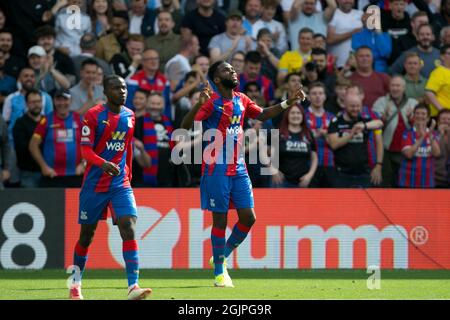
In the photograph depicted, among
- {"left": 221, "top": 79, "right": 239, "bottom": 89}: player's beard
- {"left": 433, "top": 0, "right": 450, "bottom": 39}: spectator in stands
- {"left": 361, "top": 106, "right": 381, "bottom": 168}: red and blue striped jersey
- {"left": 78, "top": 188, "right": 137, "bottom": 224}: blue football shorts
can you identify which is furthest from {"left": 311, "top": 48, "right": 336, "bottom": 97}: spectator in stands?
{"left": 78, "top": 188, "right": 137, "bottom": 224}: blue football shorts

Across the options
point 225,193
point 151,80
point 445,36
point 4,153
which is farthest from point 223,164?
point 445,36

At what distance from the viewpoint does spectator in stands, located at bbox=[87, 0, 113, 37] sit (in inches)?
726

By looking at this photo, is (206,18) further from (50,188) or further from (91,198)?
(91,198)

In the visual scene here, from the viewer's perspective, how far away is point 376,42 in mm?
18422

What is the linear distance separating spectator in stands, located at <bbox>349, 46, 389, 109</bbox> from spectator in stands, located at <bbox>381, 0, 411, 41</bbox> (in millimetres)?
1232

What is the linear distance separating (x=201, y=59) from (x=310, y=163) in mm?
2630

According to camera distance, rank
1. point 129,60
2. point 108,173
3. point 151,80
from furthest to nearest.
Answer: point 129,60
point 151,80
point 108,173

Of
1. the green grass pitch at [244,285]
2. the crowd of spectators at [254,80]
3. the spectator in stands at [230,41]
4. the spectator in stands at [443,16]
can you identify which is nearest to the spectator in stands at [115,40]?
the crowd of spectators at [254,80]

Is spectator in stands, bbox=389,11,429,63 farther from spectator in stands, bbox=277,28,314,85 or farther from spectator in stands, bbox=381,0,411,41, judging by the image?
spectator in stands, bbox=277,28,314,85

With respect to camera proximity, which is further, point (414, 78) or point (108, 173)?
point (414, 78)

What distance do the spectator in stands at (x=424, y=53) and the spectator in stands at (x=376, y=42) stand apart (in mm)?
355

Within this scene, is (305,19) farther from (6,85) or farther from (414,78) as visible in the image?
(6,85)

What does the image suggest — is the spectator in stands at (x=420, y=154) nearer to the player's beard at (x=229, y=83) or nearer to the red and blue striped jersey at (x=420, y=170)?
the red and blue striped jersey at (x=420, y=170)

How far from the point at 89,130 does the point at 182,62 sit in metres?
6.66
